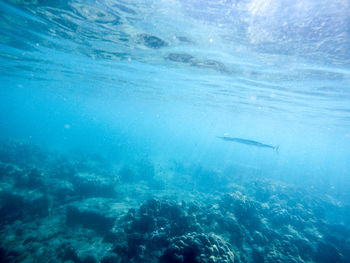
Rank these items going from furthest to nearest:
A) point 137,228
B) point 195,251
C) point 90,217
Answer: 1. point 90,217
2. point 137,228
3. point 195,251

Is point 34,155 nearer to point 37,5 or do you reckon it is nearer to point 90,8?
point 37,5

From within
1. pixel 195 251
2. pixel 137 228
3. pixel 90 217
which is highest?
pixel 195 251

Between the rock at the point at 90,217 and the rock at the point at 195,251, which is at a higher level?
the rock at the point at 195,251

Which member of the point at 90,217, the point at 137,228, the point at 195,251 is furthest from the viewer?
the point at 90,217

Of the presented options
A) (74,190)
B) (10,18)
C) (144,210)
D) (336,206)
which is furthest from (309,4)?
(336,206)

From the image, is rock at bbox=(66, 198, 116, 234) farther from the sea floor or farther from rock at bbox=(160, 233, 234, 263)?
rock at bbox=(160, 233, 234, 263)

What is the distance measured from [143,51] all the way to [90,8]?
478 centimetres

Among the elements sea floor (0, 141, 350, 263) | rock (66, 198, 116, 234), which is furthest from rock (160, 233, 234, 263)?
rock (66, 198, 116, 234)

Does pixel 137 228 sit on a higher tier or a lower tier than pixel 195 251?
lower

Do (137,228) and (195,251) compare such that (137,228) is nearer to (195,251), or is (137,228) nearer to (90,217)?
(90,217)

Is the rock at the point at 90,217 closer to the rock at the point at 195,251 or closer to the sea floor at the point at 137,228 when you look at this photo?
the sea floor at the point at 137,228

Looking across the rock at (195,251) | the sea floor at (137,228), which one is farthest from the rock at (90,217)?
the rock at (195,251)

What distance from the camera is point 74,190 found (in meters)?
13.6

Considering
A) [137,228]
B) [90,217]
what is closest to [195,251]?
[137,228]
